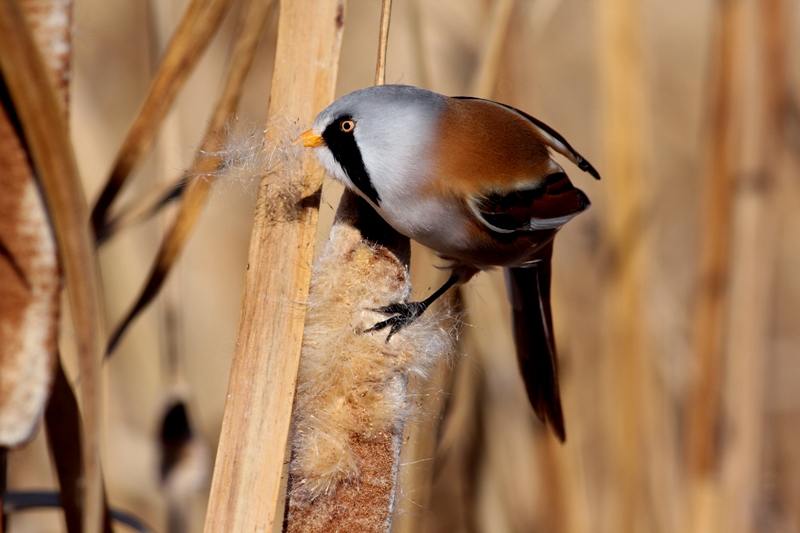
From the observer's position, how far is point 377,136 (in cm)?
99

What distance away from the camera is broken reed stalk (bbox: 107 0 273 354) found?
3.30ft

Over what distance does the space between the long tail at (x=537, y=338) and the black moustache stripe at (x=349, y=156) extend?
22.4 inches

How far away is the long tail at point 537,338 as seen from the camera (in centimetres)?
131

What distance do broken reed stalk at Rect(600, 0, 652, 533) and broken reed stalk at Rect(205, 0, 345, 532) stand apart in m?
0.79

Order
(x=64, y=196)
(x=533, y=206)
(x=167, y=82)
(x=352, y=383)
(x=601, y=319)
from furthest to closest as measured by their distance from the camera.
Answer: (x=601, y=319), (x=533, y=206), (x=167, y=82), (x=352, y=383), (x=64, y=196)

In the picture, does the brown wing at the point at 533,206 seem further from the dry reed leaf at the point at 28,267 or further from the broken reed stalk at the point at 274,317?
the dry reed leaf at the point at 28,267

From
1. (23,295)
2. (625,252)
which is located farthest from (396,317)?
(625,252)

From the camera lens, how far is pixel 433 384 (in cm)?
108

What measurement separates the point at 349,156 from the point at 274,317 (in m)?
0.28

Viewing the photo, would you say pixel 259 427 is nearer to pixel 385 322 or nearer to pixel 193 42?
pixel 385 322

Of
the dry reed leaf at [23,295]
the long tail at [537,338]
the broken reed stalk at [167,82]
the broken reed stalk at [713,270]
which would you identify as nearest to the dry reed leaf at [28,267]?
the dry reed leaf at [23,295]

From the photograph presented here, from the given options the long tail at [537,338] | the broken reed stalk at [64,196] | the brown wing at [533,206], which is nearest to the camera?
the broken reed stalk at [64,196]

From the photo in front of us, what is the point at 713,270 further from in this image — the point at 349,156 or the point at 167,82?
the point at 167,82

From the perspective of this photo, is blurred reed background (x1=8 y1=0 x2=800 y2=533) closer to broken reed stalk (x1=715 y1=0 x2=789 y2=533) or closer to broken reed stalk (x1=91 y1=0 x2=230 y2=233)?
broken reed stalk (x1=715 y1=0 x2=789 y2=533)
